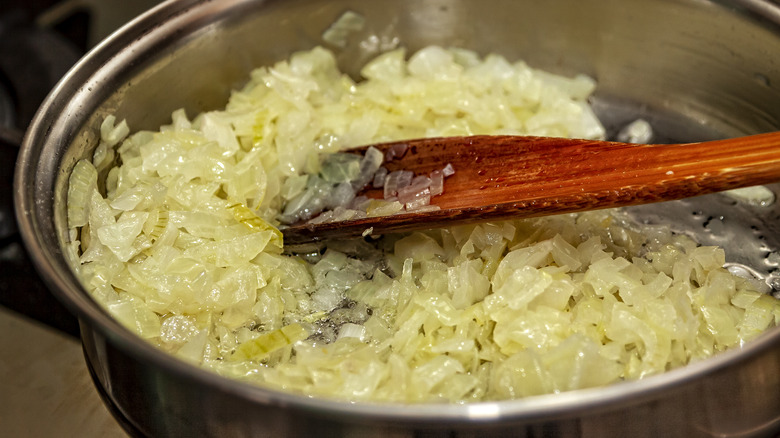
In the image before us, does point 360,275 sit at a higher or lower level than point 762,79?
lower

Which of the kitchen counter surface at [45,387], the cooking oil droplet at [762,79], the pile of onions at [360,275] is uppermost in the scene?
the cooking oil droplet at [762,79]

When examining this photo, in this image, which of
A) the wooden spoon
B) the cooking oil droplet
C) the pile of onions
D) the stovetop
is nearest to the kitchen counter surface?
the stovetop

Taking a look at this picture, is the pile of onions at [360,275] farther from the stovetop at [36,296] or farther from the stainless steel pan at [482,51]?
the stovetop at [36,296]

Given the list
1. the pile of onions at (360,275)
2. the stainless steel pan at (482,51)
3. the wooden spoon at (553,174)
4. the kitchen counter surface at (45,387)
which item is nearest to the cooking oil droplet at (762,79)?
the stainless steel pan at (482,51)

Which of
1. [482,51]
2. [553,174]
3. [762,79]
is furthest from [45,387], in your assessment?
[762,79]

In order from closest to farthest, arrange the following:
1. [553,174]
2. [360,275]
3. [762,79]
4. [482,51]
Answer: [553,174] < [360,275] < [762,79] < [482,51]

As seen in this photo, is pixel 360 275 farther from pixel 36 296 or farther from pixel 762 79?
pixel 762 79
